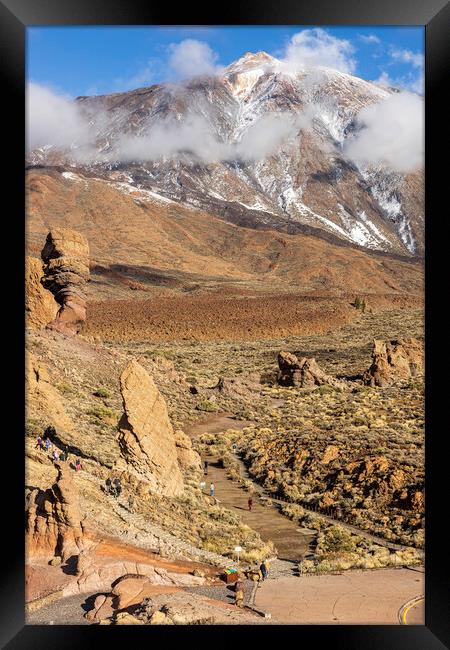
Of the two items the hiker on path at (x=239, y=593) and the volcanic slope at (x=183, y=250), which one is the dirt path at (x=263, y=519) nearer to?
the hiker on path at (x=239, y=593)

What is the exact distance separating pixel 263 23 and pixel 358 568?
8.83 m

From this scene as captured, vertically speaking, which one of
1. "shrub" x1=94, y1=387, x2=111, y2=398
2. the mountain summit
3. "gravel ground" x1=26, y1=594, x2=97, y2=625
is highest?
the mountain summit

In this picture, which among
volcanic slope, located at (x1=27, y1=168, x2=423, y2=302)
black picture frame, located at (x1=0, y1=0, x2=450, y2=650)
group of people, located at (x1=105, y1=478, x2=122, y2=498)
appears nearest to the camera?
black picture frame, located at (x1=0, y1=0, x2=450, y2=650)

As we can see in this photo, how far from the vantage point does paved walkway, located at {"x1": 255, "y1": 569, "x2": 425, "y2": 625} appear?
9.96 meters

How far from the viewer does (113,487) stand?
1402 centimetres

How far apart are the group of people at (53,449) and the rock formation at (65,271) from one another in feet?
46.8

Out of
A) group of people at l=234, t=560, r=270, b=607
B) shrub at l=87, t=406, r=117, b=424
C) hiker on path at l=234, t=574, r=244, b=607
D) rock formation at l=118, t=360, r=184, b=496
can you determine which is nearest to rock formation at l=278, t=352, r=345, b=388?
shrub at l=87, t=406, r=117, b=424

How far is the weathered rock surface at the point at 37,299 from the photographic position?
96.2 feet

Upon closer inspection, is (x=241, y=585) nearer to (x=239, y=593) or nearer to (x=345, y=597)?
(x=239, y=593)

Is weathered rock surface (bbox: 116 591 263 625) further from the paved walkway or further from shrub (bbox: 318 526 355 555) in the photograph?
shrub (bbox: 318 526 355 555)

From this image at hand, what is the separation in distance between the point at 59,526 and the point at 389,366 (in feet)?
87.2

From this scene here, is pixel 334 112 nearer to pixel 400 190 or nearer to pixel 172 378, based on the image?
pixel 400 190

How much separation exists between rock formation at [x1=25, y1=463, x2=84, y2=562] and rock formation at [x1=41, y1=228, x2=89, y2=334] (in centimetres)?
2013
